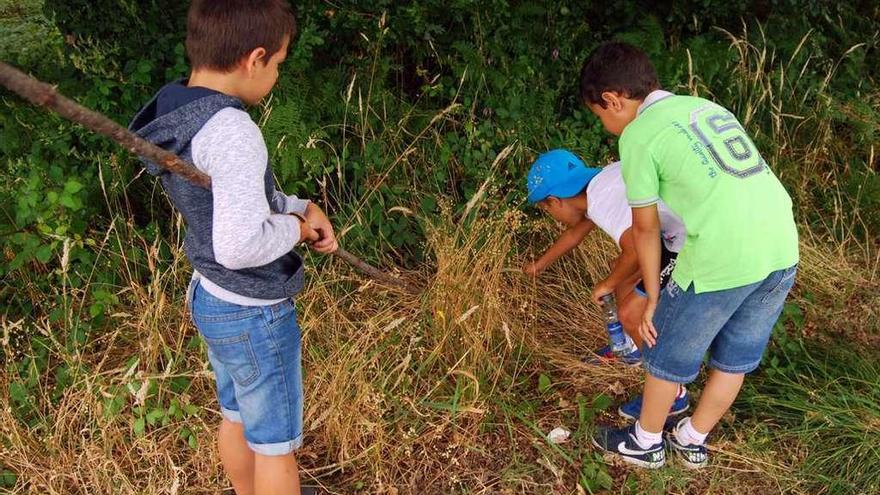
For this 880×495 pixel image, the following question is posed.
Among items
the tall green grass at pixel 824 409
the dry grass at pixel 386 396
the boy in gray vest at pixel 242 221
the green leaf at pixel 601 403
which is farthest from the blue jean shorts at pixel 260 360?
the tall green grass at pixel 824 409

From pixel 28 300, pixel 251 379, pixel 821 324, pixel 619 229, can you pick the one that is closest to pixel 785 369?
pixel 821 324

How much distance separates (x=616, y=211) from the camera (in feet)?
8.48

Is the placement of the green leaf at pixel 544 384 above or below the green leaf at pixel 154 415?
below

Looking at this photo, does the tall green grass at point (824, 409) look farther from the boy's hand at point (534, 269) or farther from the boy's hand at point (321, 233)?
the boy's hand at point (321, 233)

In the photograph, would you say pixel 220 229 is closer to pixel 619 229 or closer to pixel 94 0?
pixel 619 229

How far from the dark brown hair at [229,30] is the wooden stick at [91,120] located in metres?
0.25

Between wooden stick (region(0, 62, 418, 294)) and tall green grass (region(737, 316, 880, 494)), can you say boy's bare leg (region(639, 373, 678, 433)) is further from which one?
wooden stick (region(0, 62, 418, 294))

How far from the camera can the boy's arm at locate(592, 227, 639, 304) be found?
8.25ft

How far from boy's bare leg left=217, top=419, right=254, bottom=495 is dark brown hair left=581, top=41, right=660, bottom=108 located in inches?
60.4

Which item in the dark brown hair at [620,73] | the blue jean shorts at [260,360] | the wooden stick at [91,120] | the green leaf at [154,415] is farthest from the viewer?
the green leaf at [154,415]

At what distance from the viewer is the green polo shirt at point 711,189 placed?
2.11 meters

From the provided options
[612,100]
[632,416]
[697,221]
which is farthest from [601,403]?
[612,100]

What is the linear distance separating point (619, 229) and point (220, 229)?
144 centimetres

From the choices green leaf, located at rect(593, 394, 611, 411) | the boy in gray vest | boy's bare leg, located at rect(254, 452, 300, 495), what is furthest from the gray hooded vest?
green leaf, located at rect(593, 394, 611, 411)
